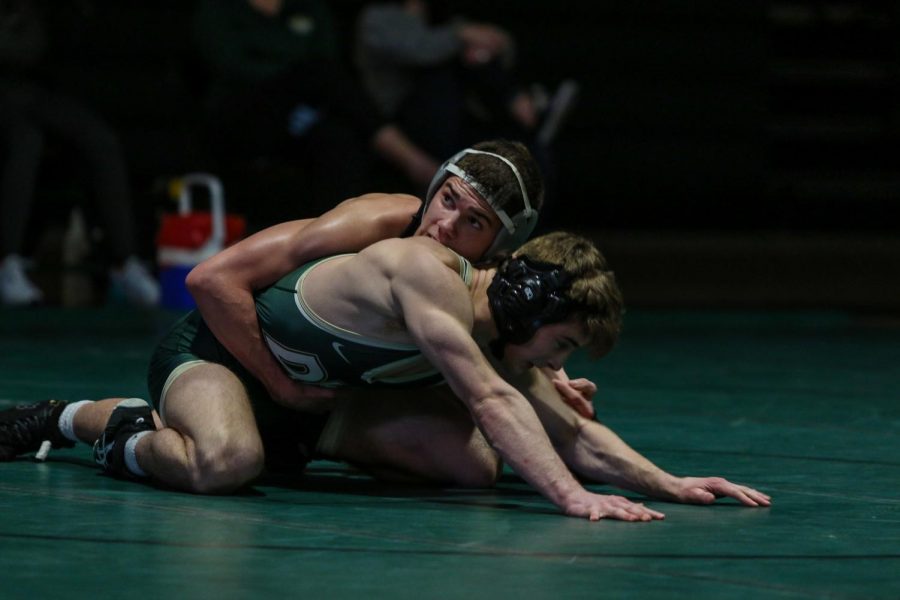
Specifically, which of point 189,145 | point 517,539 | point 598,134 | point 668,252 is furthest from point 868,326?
point 517,539

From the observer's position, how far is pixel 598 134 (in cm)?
1012

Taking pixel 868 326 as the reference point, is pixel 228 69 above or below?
above

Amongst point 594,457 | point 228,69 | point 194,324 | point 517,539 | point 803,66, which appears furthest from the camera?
point 803,66

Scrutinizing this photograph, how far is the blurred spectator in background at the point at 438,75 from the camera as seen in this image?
784 centimetres

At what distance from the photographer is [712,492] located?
3.36m

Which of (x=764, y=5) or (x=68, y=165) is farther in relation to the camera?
(x=764, y=5)

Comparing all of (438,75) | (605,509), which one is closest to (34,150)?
(438,75)

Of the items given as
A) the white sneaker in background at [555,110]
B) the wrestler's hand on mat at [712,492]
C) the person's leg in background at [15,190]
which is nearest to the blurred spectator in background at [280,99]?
the person's leg in background at [15,190]

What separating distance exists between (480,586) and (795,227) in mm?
8324

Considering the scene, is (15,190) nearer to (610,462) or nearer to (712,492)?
(610,462)

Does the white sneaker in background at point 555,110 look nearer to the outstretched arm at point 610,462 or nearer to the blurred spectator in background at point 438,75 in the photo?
the blurred spectator in background at point 438,75

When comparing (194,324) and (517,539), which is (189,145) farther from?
(517,539)

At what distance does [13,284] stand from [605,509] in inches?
179

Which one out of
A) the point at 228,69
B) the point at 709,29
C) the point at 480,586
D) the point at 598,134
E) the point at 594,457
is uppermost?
the point at 709,29
